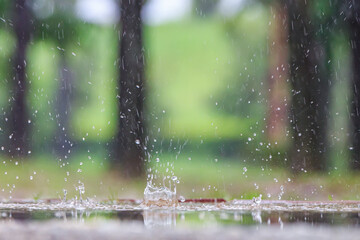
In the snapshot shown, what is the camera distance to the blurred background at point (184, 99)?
9.68 meters

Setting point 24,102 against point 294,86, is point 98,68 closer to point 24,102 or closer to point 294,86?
point 24,102

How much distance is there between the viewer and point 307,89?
A: 9.99 m

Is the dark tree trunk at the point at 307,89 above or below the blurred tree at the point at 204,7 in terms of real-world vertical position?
below

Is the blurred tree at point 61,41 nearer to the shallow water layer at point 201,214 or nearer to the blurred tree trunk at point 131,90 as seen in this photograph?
the blurred tree trunk at point 131,90

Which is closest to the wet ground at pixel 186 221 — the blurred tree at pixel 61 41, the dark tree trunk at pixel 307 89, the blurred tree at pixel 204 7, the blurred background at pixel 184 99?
the blurred background at pixel 184 99

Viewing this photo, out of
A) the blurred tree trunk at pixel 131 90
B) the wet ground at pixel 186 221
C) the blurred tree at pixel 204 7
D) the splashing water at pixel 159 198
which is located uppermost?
the blurred tree at pixel 204 7

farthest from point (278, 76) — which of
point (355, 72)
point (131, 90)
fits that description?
point (131, 90)

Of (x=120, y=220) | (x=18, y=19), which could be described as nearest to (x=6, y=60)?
(x=18, y=19)

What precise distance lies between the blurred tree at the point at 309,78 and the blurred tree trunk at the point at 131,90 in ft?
7.36

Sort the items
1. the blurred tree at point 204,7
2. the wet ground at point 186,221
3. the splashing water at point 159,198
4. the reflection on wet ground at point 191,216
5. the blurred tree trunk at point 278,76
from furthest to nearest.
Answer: the blurred tree at point 204,7, the blurred tree trunk at point 278,76, the splashing water at point 159,198, the reflection on wet ground at point 191,216, the wet ground at point 186,221

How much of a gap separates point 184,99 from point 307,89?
3210 mm

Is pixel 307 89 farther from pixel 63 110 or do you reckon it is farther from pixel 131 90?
pixel 63 110

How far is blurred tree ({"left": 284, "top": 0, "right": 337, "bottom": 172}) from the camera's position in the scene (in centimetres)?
973

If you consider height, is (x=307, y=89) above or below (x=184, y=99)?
below
